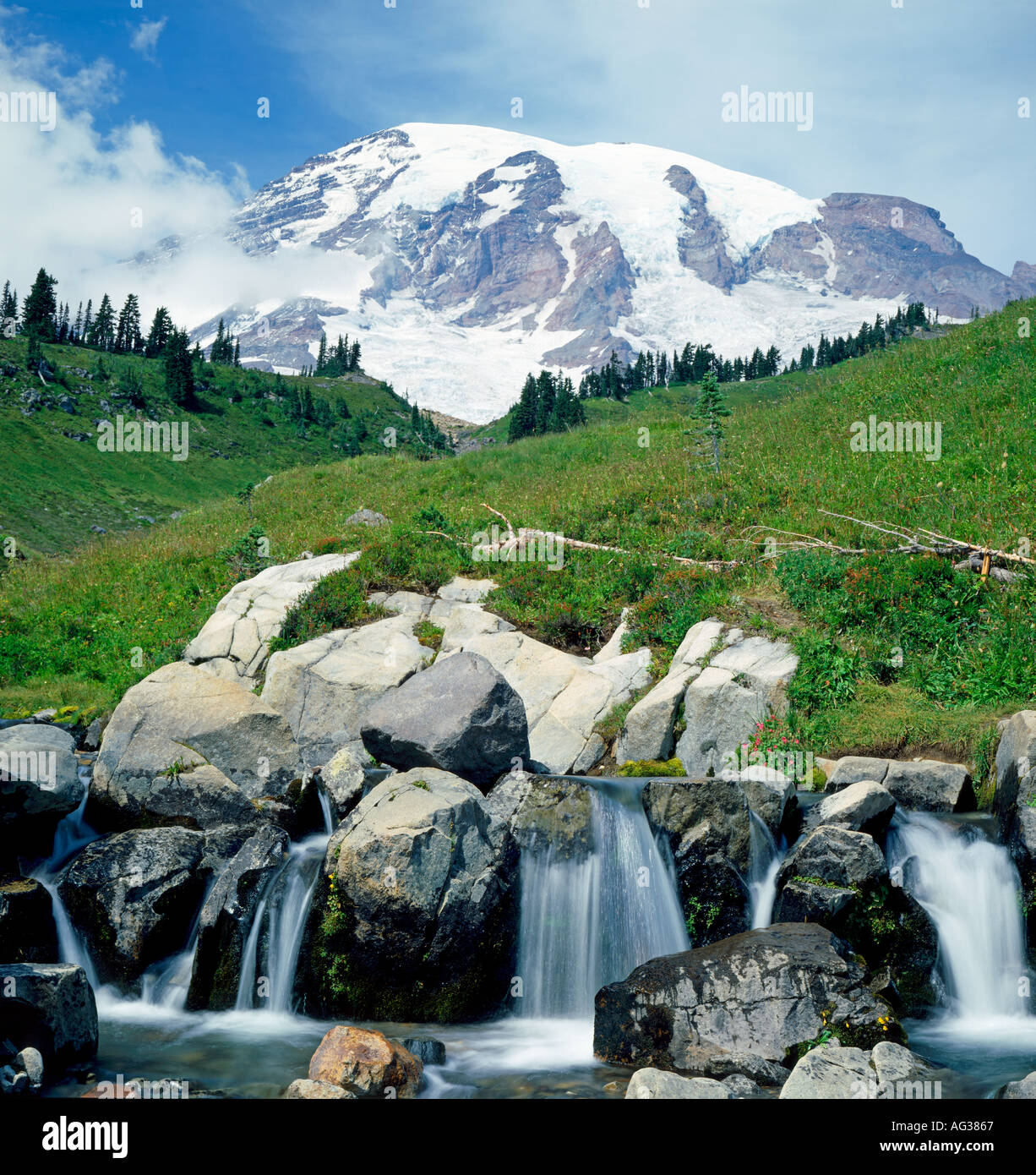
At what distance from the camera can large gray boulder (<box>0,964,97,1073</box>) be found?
7941 mm

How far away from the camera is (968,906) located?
423 inches

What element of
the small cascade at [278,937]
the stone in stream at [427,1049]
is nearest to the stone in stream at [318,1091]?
the stone in stream at [427,1049]

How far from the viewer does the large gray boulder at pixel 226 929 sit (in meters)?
10.3

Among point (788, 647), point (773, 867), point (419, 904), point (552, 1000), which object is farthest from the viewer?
point (788, 647)

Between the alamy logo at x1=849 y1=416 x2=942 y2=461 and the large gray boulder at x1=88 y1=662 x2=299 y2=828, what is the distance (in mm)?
19771

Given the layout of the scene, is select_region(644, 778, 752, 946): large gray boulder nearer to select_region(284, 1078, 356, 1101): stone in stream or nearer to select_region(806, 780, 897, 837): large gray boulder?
select_region(806, 780, 897, 837): large gray boulder

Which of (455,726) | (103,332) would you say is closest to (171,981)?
(455,726)

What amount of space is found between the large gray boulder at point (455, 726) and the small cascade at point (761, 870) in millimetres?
3597

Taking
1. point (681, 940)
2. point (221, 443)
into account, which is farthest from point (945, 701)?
point (221, 443)

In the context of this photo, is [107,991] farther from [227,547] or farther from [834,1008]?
[227,547]

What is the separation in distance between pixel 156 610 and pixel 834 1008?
21879mm

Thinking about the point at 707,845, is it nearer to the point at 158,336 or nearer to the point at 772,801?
the point at 772,801

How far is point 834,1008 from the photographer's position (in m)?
8.19
